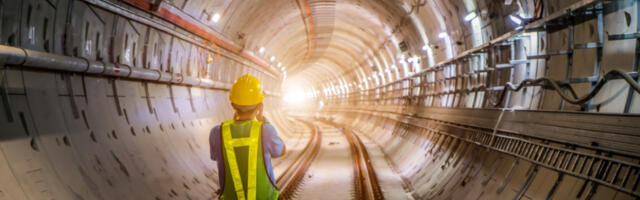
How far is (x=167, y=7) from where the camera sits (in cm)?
711

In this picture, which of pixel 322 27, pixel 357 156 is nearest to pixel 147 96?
pixel 357 156

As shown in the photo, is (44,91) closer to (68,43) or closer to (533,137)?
(68,43)

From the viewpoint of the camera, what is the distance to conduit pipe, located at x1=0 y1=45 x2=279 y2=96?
12.6ft

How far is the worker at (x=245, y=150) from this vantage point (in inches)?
112

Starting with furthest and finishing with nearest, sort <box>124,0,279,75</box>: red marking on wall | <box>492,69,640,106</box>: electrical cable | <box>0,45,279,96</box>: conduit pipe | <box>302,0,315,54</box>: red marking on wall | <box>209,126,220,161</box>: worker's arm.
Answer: <box>302,0,315,54</box>: red marking on wall
<box>124,0,279,75</box>: red marking on wall
<box>0,45,279,96</box>: conduit pipe
<box>492,69,640,106</box>: electrical cable
<box>209,126,220,161</box>: worker's arm

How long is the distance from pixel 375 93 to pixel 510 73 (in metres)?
16.5

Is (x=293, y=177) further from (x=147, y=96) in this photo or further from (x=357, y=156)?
(x=357, y=156)

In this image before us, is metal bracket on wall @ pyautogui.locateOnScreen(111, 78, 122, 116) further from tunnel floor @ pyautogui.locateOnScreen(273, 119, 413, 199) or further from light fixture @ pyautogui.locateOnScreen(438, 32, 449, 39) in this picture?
light fixture @ pyautogui.locateOnScreen(438, 32, 449, 39)

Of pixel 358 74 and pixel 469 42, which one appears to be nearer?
pixel 469 42

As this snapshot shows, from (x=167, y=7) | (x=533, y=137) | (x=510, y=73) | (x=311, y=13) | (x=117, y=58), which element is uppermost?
(x=311, y=13)

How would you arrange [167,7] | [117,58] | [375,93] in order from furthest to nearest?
[375,93], [167,7], [117,58]

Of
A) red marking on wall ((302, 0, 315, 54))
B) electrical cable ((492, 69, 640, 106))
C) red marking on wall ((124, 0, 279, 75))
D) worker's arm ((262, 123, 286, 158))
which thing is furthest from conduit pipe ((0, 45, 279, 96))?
red marking on wall ((302, 0, 315, 54))

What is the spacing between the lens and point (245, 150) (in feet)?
9.36

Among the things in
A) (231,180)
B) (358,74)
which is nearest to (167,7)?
(231,180)
